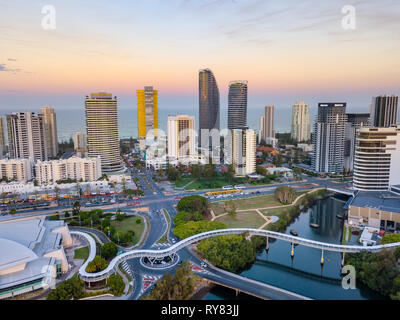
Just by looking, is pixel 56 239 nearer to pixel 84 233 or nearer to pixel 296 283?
pixel 84 233

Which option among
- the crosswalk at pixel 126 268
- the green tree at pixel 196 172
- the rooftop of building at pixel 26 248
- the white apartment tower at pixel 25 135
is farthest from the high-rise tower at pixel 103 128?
the crosswalk at pixel 126 268

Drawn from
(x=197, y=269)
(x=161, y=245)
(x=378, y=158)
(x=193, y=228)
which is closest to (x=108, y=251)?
(x=161, y=245)

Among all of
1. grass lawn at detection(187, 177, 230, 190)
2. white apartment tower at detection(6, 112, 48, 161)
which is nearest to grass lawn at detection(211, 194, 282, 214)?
grass lawn at detection(187, 177, 230, 190)

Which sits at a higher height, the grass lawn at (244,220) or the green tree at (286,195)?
the green tree at (286,195)

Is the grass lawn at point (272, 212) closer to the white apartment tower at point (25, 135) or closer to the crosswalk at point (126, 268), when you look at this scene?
the crosswalk at point (126, 268)

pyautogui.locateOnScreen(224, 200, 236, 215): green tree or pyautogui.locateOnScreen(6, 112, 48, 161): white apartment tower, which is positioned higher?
pyautogui.locateOnScreen(6, 112, 48, 161): white apartment tower

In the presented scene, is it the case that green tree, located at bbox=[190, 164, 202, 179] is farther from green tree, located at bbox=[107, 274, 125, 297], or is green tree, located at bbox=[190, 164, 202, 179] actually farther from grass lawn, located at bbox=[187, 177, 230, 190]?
green tree, located at bbox=[107, 274, 125, 297]
